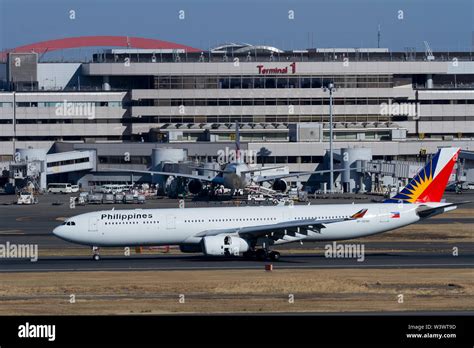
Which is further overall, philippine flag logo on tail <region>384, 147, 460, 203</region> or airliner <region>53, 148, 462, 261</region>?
philippine flag logo on tail <region>384, 147, 460, 203</region>

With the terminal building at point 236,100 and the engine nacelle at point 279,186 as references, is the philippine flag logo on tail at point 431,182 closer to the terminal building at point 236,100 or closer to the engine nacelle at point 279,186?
the engine nacelle at point 279,186

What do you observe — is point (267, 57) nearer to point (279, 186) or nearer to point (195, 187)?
point (279, 186)

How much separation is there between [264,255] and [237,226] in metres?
2.67

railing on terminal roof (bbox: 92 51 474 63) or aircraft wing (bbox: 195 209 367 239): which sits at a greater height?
railing on terminal roof (bbox: 92 51 474 63)

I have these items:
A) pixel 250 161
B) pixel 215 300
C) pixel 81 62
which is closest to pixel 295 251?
pixel 215 300

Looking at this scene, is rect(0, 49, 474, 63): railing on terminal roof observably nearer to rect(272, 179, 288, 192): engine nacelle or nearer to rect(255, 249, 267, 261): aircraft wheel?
rect(272, 179, 288, 192): engine nacelle

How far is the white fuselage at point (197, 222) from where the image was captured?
6506cm

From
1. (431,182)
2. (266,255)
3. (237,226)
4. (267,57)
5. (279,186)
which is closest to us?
(266,255)

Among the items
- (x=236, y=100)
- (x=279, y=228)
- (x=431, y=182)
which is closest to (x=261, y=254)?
(x=279, y=228)

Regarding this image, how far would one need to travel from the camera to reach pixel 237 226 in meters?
65.8

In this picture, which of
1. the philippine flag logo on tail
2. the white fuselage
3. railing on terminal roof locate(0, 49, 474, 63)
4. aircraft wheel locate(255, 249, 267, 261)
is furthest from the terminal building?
aircraft wheel locate(255, 249, 267, 261)

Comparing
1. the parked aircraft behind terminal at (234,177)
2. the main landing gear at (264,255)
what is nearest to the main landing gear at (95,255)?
the main landing gear at (264,255)

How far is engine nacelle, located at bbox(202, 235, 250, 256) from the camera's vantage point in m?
63.3

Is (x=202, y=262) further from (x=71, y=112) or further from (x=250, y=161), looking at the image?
(x=71, y=112)
